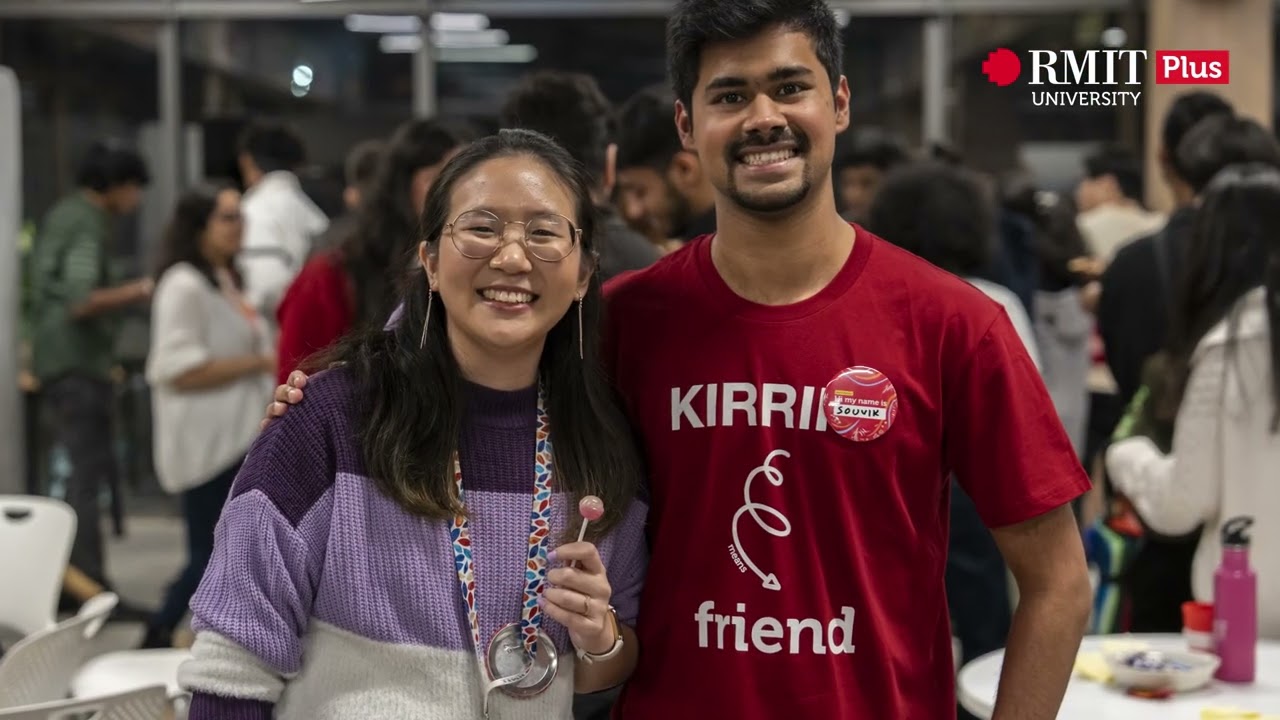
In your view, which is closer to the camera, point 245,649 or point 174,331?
point 245,649

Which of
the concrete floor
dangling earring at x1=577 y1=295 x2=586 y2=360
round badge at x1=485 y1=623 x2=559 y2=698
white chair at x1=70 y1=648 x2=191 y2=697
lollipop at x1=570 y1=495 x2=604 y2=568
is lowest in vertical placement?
the concrete floor

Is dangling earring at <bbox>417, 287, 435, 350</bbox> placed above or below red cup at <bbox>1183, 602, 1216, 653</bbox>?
above

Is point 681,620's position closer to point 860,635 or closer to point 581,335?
point 860,635

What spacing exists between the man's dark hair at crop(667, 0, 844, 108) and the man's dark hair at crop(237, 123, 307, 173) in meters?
4.44

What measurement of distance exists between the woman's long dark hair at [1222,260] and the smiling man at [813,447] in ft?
4.36

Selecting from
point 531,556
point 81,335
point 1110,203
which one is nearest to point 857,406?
point 531,556

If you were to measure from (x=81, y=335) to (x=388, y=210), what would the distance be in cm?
288

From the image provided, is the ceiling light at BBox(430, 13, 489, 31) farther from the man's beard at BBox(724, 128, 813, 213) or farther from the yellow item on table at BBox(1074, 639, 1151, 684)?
the man's beard at BBox(724, 128, 813, 213)

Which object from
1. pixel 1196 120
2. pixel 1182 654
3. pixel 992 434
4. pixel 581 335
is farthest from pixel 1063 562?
pixel 1196 120

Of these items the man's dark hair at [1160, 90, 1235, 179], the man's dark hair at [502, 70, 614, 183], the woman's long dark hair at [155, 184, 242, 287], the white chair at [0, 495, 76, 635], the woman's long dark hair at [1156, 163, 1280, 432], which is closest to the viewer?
the man's dark hair at [502, 70, 614, 183]

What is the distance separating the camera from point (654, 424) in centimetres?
183

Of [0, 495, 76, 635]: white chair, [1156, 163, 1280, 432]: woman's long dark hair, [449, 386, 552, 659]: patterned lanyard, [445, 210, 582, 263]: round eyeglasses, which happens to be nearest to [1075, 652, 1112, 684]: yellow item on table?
[1156, 163, 1280, 432]: woman's long dark hair

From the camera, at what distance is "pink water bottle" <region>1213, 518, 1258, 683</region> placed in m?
2.52

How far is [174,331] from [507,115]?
2.26m
